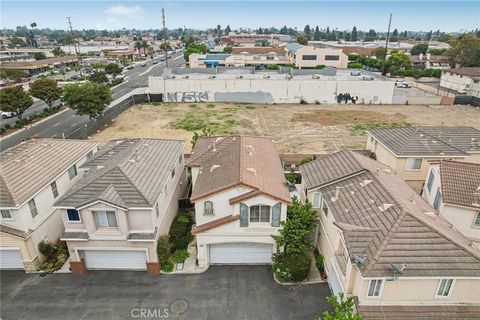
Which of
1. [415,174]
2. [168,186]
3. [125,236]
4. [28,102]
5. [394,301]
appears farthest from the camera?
[28,102]

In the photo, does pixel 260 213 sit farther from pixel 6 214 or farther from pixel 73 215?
pixel 6 214

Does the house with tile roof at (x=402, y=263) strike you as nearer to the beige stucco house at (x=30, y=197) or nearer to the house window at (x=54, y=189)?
the beige stucco house at (x=30, y=197)

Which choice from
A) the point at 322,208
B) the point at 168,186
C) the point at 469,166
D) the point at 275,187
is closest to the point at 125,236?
the point at 168,186

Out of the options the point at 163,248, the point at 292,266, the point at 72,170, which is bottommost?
the point at 292,266

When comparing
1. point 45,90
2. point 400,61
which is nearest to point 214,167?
point 45,90

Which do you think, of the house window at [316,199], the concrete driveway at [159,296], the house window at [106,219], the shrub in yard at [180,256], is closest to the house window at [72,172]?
the concrete driveway at [159,296]

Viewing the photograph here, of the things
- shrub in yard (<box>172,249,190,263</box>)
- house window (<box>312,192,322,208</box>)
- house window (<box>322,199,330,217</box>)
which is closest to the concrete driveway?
shrub in yard (<box>172,249,190,263</box>)

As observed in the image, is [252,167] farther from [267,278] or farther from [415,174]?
[415,174]

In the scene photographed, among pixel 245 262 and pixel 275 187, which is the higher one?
pixel 275 187
